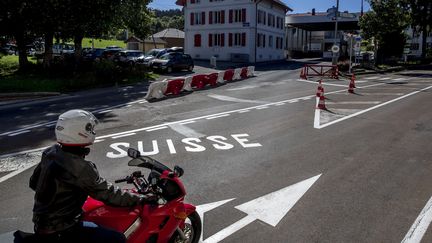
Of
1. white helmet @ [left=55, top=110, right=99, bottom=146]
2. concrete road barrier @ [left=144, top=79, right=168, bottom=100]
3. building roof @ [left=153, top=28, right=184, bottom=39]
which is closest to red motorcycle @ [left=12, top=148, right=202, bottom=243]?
white helmet @ [left=55, top=110, right=99, bottom=146]

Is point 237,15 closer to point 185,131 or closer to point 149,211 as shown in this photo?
point 185,131

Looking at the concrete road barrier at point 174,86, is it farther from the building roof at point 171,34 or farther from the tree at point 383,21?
the building roof at point 171,34

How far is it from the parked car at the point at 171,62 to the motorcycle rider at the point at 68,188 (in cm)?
2898

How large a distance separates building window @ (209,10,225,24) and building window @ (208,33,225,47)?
5.36ft

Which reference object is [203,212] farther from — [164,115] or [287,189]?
[164,115]

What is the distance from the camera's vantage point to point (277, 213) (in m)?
5.86

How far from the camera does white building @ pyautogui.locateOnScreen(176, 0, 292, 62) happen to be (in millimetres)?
49250

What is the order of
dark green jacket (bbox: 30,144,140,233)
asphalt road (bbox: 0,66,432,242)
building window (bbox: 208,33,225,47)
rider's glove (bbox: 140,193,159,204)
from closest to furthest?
1. dark green jacket (bbox: 30,144,140,233)
2. rider's glove (bbox: 140,193,159,204)
3. asphalt road (bbox: 0,66,432,242)
4. building window (bbox: 208,33,225,47)

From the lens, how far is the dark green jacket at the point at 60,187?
3.38m

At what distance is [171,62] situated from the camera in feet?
107

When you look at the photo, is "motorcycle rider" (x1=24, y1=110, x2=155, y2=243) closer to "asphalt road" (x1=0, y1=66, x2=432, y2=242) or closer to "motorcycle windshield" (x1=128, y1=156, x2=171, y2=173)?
"motorcycle windshield" (x1=128, y1=156, x2=171, y2=173)

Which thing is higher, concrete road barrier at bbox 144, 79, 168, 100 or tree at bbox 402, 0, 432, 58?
tree at bbox 402, 0, 432, 58

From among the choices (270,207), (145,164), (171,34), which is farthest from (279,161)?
(171,34)

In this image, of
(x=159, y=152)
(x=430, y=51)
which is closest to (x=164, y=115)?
(x=159, y=152)
